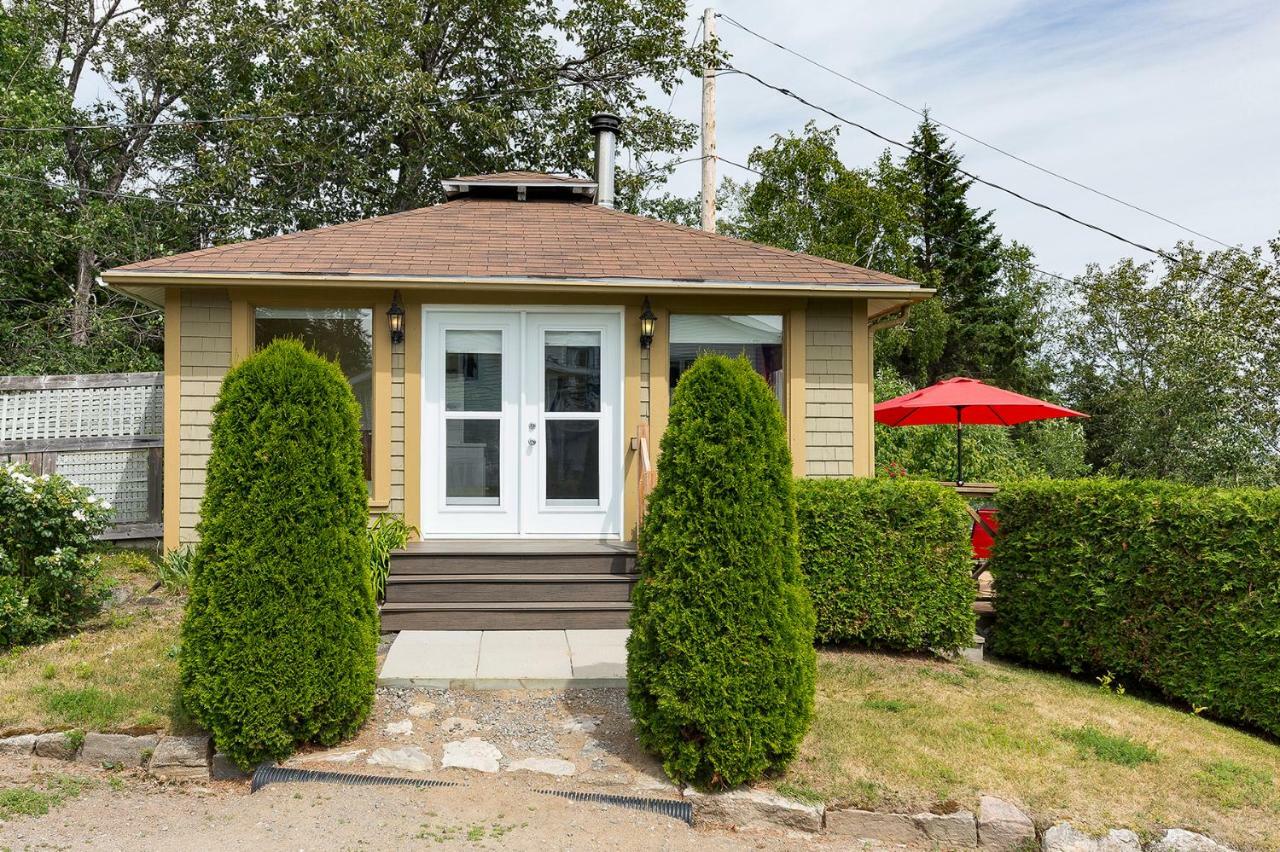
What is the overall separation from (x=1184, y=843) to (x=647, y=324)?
526 centimetres

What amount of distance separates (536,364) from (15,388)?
5.18m

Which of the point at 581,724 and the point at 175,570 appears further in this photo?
the point at 175,570

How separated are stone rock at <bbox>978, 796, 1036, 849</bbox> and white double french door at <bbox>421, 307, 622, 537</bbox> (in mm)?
4346

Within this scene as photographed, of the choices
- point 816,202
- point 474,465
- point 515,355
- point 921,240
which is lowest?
point 474,465

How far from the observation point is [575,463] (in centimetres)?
777

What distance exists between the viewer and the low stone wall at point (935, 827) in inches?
149

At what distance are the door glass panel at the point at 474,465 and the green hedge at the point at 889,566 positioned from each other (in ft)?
9.37

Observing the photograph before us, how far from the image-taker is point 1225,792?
13.6 ft

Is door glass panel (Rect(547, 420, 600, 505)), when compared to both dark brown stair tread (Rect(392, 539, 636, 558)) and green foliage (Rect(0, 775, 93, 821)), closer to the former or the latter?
dark brown stair tread (Rect(392, 539, 636, 558))

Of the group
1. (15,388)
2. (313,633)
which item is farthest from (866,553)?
(15,388)

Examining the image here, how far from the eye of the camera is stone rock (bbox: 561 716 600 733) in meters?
4.84

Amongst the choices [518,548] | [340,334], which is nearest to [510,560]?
[518,548]

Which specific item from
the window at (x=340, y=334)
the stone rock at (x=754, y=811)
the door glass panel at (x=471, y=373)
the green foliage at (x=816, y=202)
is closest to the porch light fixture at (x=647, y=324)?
the door glass panel at (x=471, y=373)

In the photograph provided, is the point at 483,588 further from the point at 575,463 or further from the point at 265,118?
the point at 265,118
